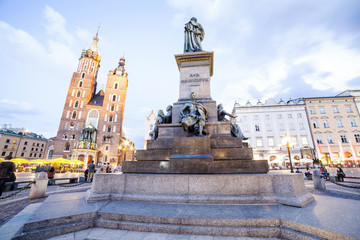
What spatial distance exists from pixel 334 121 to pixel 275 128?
14.5 metres

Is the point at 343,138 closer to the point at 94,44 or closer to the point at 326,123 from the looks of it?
the point at 326,123

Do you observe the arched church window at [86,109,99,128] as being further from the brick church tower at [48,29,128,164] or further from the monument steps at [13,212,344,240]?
the monument steps at [13,212,344,240]

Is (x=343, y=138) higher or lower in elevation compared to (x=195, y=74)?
higher

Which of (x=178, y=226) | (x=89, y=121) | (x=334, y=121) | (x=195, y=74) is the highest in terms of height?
(x=89, y=121)

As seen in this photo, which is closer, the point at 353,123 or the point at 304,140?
the point at 304,140

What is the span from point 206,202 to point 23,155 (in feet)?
282

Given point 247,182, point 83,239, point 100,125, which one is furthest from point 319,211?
point 100,125

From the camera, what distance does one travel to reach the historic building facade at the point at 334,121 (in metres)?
36.2

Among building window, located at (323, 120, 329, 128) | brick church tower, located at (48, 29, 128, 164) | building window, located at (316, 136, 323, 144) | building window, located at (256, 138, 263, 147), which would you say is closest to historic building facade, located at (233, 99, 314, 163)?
building window, located at (256, 138, 263, 147)

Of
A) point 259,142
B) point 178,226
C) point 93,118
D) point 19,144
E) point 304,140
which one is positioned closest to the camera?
point 178,226

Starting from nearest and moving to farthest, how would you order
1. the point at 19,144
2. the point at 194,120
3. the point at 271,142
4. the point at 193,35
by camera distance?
1. the point at 194,120
2. the point at 193,35
3. the point at 271,142
4. the point at 19,144

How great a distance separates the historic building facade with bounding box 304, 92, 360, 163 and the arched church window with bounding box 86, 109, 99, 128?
6009 centimetres

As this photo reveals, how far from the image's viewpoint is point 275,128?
37719mm

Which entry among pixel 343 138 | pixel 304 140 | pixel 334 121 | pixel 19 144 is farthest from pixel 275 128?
pixel 19 144
